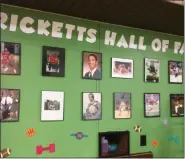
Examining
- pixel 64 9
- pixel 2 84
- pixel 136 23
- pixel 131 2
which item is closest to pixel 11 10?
pixel 64 9

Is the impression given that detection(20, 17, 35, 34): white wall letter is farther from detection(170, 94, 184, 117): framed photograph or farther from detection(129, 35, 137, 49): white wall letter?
detection(170, 94, 184, 117): framed photograph

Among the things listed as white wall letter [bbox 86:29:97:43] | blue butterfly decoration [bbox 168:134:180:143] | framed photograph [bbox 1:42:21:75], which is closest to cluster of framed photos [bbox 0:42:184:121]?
framed photograph [bbox 1:42:21:75]

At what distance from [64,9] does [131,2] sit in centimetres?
69

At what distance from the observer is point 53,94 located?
258cm

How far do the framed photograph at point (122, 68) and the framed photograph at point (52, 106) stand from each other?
0.71m

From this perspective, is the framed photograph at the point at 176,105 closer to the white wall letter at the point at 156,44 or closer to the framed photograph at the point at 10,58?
the white wall letter at the point at 156,44

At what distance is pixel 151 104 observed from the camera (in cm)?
314

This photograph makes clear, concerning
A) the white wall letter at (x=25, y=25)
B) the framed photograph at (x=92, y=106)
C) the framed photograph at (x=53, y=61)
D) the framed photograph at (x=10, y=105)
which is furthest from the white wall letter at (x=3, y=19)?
the framed photograph at (x=92, y=106)

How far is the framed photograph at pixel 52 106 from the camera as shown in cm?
253

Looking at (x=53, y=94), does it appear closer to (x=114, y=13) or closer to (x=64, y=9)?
(x=64, y=9)

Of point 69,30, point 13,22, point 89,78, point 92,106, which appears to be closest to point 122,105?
point 92,106

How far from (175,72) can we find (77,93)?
1458 mm

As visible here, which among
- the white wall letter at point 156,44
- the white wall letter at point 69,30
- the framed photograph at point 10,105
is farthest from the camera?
the white wall letter at point 156,44

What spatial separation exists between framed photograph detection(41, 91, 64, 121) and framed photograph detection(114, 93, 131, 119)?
665 millimetres
